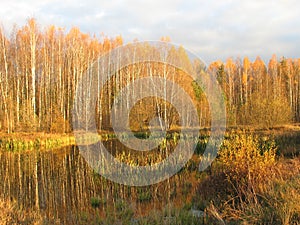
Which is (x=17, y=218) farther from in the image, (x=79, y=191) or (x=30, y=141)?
(x=30, y=141)

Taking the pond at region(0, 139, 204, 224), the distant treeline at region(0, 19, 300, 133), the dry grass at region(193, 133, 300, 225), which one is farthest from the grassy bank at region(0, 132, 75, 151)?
the dry grass at region(193, 133, 300, 225)

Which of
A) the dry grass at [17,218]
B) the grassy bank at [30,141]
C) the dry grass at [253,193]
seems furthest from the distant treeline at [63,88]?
the dry grass at [17,218]

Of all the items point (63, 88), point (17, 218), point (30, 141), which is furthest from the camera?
point (63, 88)

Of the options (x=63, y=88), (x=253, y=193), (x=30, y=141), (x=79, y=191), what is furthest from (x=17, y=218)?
(x=63, y=88)

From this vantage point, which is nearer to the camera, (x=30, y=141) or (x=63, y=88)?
(x=30, y=141)

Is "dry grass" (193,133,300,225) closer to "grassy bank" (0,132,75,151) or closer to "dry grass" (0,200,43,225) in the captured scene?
"dry grass" (0,200,43,225)

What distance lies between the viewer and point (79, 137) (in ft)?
71.4

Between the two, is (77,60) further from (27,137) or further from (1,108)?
(27,137)

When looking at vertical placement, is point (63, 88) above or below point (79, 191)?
above

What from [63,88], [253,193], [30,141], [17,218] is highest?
[63,88]

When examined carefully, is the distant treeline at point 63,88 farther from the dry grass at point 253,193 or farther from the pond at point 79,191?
the dry grass at point 253,193

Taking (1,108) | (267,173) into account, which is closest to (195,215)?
(267,173)

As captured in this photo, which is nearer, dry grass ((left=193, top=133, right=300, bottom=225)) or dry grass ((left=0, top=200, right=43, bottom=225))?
dry grass ((left=193, top=133, right=300, bottom=225))

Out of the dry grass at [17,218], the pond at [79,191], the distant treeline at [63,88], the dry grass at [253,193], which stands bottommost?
the pond at [79,191]
